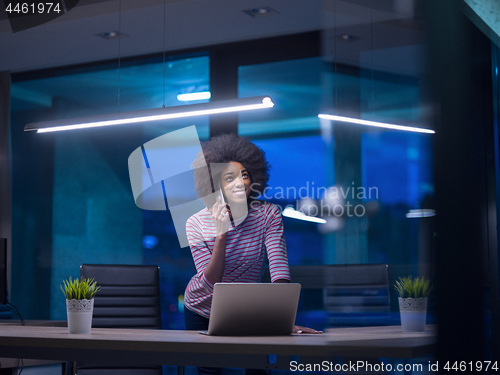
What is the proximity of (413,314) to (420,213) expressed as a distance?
161 millimetres

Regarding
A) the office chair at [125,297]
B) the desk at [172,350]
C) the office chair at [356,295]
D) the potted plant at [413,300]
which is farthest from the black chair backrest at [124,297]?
the potted plant at [413,300]

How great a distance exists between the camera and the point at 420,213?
0.73 metres

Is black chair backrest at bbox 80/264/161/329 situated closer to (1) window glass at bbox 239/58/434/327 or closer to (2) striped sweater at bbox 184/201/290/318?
(2) striped sweater at bbox 184/201/290/318

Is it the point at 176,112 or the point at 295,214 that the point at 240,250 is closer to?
the point at 176,112

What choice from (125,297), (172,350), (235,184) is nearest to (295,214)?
(235,184)

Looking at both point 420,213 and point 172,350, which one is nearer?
point 420,213

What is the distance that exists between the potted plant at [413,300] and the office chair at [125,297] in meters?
2.25

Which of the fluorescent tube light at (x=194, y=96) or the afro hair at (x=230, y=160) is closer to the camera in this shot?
the afro hair at (x=230, y=160)

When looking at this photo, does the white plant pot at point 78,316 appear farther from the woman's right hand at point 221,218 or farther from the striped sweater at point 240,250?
the woman's right hand at point 221,218

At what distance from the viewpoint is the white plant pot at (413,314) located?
2.32ft

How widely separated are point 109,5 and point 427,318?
12.4 ft

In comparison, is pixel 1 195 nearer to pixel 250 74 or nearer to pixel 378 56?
→ pixel 250 74

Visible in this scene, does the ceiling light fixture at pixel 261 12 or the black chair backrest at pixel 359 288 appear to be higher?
the ceiling light fixture at pixel 261 12

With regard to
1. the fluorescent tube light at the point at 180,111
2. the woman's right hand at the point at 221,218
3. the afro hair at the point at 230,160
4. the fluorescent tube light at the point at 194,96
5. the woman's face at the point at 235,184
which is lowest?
the woman's right hand at the point at 221,218
